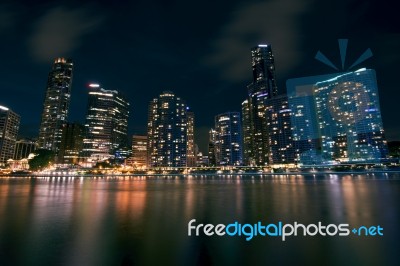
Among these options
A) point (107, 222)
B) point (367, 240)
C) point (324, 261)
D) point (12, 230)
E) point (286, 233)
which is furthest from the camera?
point (107, 222)

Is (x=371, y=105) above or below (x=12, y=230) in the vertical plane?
above

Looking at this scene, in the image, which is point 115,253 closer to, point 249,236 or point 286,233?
point 249,236

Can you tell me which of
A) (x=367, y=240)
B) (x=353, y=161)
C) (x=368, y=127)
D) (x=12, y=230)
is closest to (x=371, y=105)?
(x=368, y=127)

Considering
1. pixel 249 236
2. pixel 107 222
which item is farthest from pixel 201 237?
pixel 107 222

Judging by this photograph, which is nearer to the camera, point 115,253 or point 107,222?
point 115,253

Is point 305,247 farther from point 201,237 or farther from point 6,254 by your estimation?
point 6,254

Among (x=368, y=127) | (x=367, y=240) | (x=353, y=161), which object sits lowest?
(x=367, y=240)

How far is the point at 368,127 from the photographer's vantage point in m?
192

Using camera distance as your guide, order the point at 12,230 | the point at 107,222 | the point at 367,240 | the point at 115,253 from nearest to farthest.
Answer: the point at 115,253 < the point at 367,240 < the point at 12,230 < the point at 107,222

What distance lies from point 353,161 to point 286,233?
223892 millimetres

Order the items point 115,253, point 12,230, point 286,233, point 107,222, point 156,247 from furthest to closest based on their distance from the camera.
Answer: point 107,222
point 12,230
point 286,233
point 156,247
point 115,253

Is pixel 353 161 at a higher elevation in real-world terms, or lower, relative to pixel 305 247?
higher

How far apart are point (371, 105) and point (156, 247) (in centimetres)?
22734

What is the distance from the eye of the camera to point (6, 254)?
11.2 metres
